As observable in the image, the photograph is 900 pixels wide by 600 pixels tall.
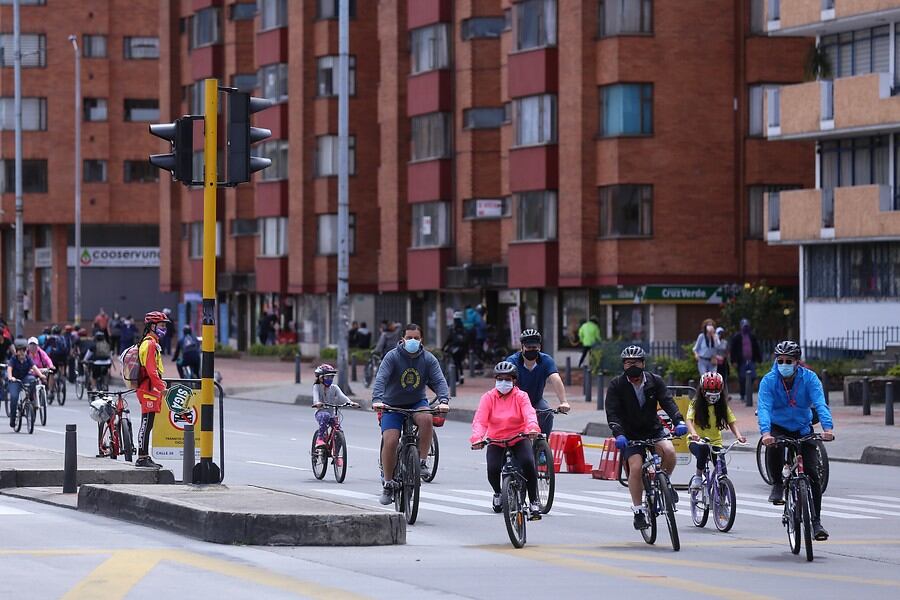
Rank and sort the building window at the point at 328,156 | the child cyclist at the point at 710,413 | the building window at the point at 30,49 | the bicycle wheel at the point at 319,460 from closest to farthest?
the child cyclist at the point at 710,413
the bicycle wheel at the point at 319,460
the building window at the point at 328,156
the building window at the point at 30,49

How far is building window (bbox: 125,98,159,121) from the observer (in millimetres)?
94875

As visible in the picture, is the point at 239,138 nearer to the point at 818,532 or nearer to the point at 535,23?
the point at 818,532

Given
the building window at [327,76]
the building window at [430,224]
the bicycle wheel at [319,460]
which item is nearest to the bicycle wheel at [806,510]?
the bicycle wheel at [319,460]

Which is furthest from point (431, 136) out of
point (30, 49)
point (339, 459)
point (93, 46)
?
point (339, 459)

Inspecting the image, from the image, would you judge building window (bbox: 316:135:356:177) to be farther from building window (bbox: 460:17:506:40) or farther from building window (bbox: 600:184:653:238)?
building window (bbox: 600:184:653:238)

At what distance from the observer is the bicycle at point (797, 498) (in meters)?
15.8

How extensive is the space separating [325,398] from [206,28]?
2335 inches

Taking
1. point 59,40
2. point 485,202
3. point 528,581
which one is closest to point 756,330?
point 485,202

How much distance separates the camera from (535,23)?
56094 mm

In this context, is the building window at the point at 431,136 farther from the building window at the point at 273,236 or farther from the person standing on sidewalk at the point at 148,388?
the person standing on sidewalk at the point at 148,388

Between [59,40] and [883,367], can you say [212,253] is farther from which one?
[59,40]

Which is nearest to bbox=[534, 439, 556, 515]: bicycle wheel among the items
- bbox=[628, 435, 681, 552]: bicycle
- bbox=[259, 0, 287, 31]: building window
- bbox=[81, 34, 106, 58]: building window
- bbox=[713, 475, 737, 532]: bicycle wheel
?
bbox=[713, 475, 737, 532]: bicycle wheel

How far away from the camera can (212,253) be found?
1848 centimetres

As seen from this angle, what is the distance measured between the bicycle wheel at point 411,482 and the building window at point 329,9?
5287 centimetres
